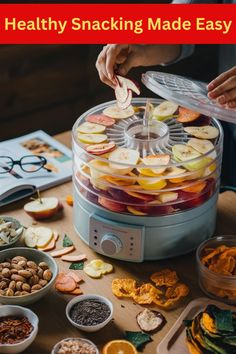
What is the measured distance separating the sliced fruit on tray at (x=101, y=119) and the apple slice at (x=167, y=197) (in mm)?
295

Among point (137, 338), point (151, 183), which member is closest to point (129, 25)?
point (151, 183)

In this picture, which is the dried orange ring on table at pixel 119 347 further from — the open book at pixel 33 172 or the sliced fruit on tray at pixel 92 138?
the open book at pixel 33 172

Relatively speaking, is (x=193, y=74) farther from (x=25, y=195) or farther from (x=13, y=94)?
(x=25, y=195)

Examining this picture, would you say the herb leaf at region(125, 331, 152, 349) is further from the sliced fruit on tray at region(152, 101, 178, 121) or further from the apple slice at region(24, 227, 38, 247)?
the sliced fruit on tray at region(152, 101, 178, 121)

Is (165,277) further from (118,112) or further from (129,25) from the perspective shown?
(129,25)

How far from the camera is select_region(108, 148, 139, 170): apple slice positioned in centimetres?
Answer: 138

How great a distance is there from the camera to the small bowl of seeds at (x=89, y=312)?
1.20 m

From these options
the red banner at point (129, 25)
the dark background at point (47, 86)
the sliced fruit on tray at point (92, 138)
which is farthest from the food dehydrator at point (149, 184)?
the dark background at point (47, 86)

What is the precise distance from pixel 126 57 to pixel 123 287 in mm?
682

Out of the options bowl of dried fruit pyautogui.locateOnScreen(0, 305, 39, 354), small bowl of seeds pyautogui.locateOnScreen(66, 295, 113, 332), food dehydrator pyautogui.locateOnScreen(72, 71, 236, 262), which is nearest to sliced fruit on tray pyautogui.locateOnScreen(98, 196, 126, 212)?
food dehydrator pyautogui.locateOnScreen(72, 71, 236, 262)

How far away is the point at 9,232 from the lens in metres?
1.45

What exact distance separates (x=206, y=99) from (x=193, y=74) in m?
1.90

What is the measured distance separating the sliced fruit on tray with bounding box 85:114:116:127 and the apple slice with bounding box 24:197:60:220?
244 mm

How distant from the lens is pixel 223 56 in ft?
6.70
